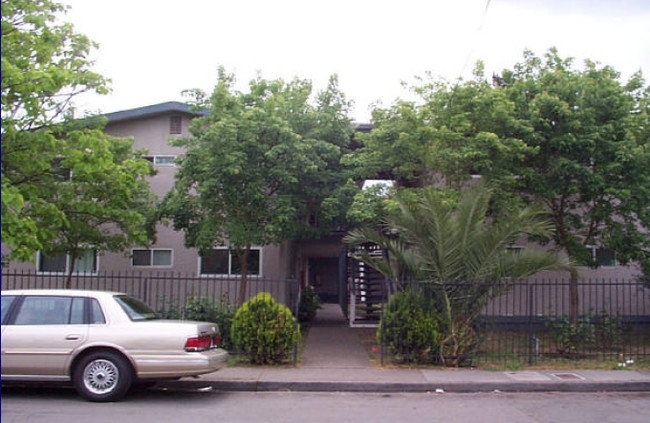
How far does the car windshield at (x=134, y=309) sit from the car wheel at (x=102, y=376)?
662mm

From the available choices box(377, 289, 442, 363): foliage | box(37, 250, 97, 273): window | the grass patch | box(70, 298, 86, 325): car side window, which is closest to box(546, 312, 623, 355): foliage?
the grass patch

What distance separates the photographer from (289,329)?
11648 mm

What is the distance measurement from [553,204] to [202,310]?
812cm

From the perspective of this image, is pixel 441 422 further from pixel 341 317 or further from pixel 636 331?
pixel 341 317

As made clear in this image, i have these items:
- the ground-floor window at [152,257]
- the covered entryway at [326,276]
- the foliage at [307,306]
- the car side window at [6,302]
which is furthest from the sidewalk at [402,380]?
the covered entryway at [326,276]

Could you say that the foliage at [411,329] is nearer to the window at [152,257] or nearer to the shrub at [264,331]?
the shrub at [264,331]

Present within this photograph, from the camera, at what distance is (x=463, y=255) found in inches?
467

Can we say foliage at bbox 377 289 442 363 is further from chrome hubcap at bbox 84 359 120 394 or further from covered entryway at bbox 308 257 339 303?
covered entryway at bbox 308 257 339 303

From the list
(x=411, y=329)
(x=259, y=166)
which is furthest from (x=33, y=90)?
(x=411, y=329)

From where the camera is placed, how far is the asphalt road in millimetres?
7816

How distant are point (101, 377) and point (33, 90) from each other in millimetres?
4043

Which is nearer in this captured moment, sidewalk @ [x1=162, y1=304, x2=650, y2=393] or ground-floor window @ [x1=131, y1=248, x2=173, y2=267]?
sidewalk @ [x1=162, y1=304, x2=650, y2=393]

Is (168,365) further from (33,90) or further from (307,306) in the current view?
(307,306)

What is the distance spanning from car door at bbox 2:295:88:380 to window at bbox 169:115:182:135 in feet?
30.2
